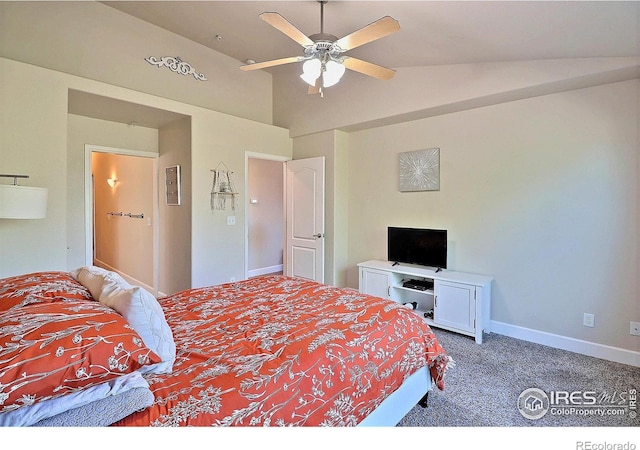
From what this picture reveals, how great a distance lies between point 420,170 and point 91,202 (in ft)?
13.8

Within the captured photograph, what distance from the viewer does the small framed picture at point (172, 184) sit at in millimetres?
4199

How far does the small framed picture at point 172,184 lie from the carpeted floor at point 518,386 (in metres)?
3.68

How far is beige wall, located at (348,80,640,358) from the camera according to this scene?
2.73 meters

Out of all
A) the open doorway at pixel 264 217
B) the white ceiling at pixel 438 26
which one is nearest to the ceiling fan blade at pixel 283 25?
the white ceiling at pixel 438 26

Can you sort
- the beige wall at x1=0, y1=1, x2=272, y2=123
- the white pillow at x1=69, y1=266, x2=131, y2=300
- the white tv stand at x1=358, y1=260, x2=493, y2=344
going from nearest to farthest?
1. the white pillow at x1=69, y1=266, x2=131, y2=300
2. the beige wall at x1=0, y1=1, x2=272, y2=123
3. the white tv stand at x1=358, y1=260, x2=493, y2=344

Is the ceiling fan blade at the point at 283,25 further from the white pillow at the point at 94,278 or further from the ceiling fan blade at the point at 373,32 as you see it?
the white pillow at the point at 94,278

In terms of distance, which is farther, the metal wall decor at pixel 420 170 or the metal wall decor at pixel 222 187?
the metal wall decor at pixel 222 187

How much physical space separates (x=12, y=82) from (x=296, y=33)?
2.52 m

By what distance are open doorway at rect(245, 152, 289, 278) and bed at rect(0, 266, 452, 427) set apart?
4277 mm

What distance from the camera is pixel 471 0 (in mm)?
2174

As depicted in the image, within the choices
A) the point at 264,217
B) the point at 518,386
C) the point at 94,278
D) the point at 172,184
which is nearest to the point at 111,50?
the point at 172,184

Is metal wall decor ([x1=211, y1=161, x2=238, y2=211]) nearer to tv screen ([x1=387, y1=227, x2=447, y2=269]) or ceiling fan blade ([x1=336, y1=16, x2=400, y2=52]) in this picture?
tv screen ([x1=387, y1=227, x2=447, y2=269])

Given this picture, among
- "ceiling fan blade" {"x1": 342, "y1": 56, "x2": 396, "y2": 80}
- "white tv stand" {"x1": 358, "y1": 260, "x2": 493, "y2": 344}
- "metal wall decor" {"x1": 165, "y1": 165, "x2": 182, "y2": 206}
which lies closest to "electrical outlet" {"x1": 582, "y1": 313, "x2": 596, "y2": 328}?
"white tv stand" {"x1": 358, "y1": 260, "x2": 493, "y2": 344}
